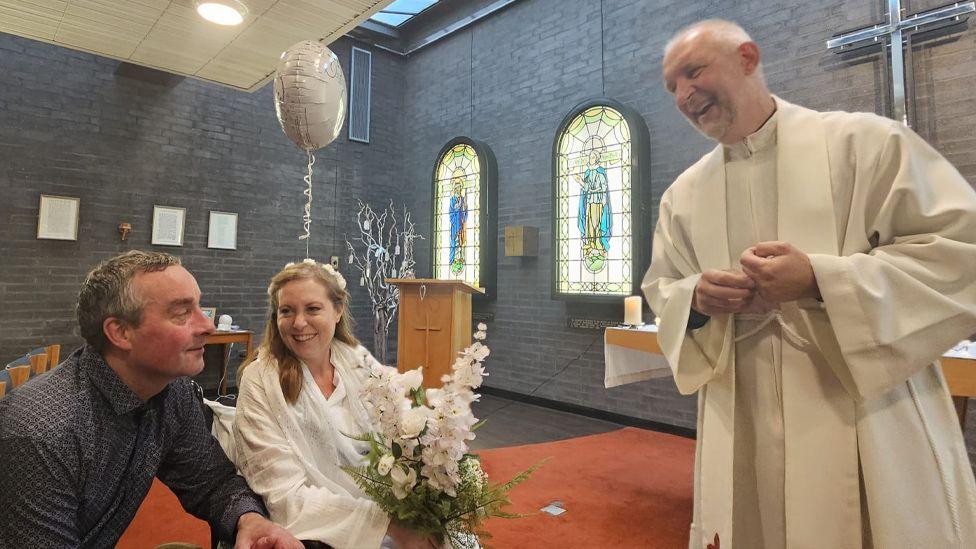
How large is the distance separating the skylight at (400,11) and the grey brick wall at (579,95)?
0.59 ft

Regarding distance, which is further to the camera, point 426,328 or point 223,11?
point 426,328

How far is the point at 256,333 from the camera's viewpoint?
595 cm

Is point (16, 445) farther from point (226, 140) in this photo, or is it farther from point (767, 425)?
point (226, 140)

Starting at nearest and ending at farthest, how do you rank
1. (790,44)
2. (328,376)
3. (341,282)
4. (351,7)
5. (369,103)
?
(328,376) < (341,282) < (351,7) < (790,44) < (369,103)

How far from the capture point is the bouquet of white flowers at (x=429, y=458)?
0.95 metres

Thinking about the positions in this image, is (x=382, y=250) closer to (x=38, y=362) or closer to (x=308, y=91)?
(x=308, y=91)

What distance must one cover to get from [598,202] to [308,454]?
13.3ft

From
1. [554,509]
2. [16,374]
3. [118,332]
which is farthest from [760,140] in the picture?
[16,374]

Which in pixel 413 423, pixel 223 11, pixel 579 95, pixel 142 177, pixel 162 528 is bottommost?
pixel 162 528

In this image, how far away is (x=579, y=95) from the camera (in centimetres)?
516

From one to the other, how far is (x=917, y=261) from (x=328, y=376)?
4.81 ft

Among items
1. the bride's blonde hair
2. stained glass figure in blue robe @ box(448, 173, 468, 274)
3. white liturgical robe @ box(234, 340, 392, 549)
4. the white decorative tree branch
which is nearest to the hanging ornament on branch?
the bride's blonde hair

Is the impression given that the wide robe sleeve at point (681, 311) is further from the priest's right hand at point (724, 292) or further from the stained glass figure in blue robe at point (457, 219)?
the stained glass figure in blue robe at point (457, 219)

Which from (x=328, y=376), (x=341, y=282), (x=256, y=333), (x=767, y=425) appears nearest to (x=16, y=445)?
(x=328, y=376)
